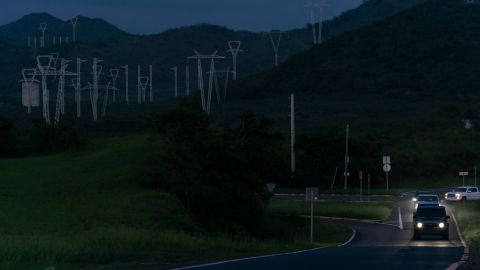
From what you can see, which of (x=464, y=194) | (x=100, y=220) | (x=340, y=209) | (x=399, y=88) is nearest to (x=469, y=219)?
(x=340, y=209)

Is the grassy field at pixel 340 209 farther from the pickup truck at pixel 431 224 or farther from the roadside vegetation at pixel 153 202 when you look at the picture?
the pickup truck at pixel 431 224

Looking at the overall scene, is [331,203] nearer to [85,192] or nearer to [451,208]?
[451,208]

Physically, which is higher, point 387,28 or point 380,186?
point 387,28

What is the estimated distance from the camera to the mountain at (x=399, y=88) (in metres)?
110

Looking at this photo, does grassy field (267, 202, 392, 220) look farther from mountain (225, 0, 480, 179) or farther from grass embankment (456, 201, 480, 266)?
mountain (225, 0, 480, 179)

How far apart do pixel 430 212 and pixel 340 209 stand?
2245 centimetres

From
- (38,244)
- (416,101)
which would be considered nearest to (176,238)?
(38,244)

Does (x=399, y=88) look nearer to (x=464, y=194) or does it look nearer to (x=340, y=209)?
(x=464, y=194)

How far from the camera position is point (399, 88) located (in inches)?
5827

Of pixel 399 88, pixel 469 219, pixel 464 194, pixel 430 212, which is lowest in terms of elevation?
pixel 464 194

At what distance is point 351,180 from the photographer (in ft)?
320

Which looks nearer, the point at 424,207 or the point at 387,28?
the point at 424,207

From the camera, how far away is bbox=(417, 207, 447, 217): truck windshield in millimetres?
50000

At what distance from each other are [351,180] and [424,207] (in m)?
46.3
